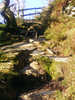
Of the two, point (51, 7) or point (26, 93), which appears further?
point (51, 7)

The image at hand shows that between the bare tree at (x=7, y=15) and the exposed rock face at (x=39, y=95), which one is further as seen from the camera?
the bare tree at (x=7, y=15)

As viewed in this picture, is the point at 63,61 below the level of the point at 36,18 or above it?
below

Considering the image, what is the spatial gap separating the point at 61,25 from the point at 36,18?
4992 mm

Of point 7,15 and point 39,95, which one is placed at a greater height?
point 7,15

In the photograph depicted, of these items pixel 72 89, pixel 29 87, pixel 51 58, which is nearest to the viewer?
pixel 72 89

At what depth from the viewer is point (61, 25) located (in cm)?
712

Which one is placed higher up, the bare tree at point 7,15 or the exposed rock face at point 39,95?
the bare tree at point 7,15

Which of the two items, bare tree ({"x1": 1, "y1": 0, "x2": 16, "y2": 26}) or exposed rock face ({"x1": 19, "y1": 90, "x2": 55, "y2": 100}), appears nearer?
exposed rock face ({"x1": 19, "y1": 90, "x2": 55, "y2": 100})

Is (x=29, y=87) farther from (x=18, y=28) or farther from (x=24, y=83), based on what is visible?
(x=18, y=28)

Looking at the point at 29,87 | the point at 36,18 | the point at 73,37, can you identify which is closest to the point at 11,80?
the point at 29,87

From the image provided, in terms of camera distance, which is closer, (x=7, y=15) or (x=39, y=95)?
(x=39, y=95)

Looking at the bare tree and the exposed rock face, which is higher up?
the bare tree

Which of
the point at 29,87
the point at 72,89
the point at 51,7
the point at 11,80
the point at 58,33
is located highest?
the point at 51,7

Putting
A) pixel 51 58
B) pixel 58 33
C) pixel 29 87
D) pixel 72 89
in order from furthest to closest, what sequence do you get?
pixel 58 33 < pixel 51 58 < pixel 29 87 < pixel 72 89
